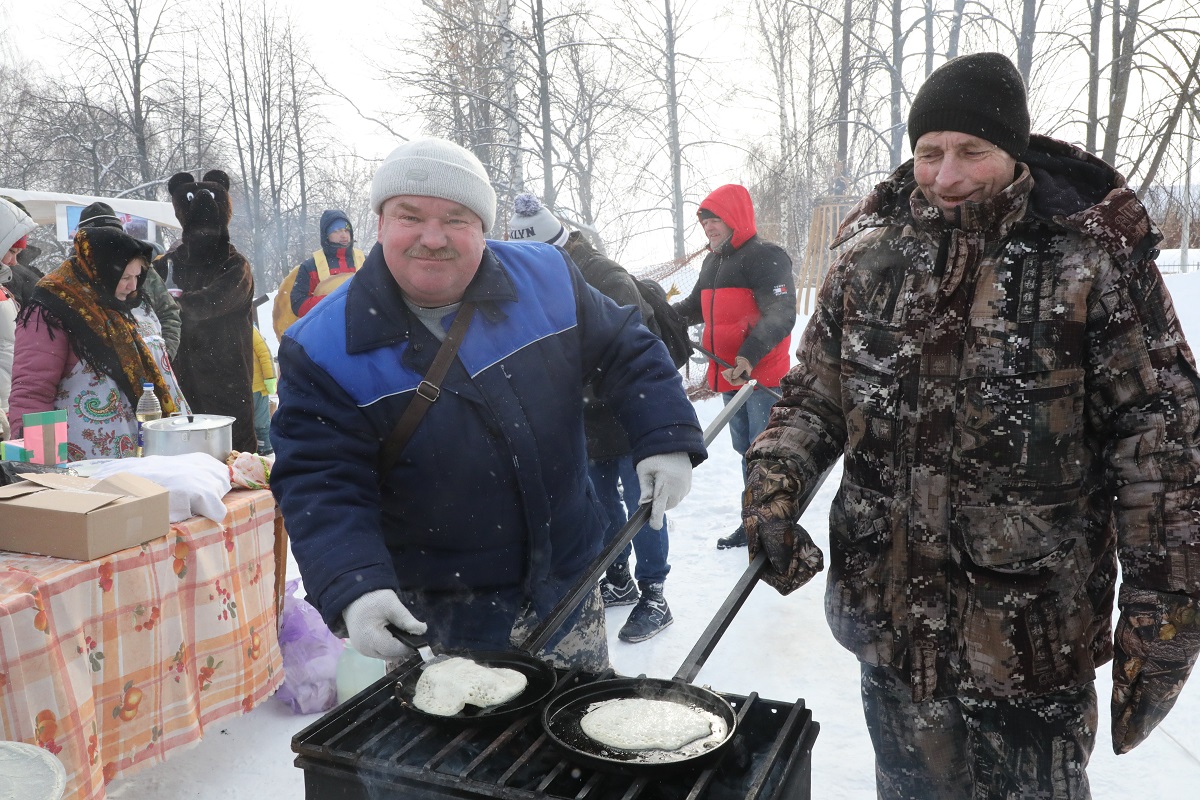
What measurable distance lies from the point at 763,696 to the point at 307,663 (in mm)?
2143

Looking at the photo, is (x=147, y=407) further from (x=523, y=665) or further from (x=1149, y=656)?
(x=1149, y=656)

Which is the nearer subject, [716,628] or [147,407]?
[716,628]

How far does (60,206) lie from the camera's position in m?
11.3

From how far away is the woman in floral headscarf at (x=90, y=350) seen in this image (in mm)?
3938

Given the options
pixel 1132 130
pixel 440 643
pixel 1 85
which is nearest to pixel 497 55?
pixel 1132 130

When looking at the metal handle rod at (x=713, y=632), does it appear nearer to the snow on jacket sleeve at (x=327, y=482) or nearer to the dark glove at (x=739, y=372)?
the snow on jacket sleeve at (x=327, y=482)

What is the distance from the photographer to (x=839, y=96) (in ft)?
56.3

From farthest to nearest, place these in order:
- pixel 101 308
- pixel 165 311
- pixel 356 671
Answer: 1. pixel 165 311
2. pixel 101 308
3. pixel 356 671

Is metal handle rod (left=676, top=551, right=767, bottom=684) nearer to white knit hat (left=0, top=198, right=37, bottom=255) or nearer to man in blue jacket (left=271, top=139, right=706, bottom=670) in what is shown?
man in blue jacket (left=271, top=139, right=706, bottom=670)

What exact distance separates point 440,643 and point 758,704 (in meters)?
0.99

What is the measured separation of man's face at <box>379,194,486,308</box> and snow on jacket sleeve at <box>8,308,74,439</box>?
2605 mm

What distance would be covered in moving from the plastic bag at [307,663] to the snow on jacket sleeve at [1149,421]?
10.5 ft

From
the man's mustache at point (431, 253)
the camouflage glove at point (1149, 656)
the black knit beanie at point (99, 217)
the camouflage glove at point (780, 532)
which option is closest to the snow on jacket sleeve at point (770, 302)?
the camouflage glove at point (780, 532)

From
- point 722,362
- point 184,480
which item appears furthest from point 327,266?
point 184,480
